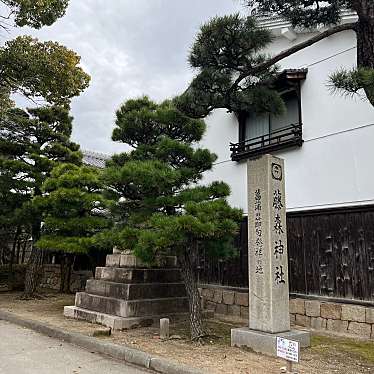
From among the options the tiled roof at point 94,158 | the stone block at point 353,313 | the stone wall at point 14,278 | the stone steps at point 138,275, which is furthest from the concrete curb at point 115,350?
the tiled roof at point 94,158

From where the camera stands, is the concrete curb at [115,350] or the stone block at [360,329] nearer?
the concrete curb at [115,350]

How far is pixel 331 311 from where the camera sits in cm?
806

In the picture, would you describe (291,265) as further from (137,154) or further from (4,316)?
(4,316)

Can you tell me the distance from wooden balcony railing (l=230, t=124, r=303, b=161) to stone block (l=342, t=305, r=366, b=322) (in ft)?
12.9

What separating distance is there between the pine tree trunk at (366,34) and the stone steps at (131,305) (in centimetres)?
631

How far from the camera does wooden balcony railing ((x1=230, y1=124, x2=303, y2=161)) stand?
9.67 metres

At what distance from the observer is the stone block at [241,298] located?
31.7ft

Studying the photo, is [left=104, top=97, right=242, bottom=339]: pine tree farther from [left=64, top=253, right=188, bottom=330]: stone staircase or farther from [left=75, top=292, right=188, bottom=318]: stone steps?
[left=75, top=292, right=188, bottom=318]: stone steps

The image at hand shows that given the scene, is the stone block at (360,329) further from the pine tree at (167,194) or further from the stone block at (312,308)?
the pine tree at (167,194)

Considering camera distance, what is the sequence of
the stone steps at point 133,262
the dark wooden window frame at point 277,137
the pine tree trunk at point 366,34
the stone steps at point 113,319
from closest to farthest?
the pine tree trunk at point 366,34 < the stone steps at point 113,319 < the stone steps at point 133,262 < the dark wooden window frame at point 277,137

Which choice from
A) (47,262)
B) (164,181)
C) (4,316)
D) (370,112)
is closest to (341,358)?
(164,181)

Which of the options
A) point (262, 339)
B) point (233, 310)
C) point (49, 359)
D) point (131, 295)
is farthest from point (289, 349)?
point (233, 310)

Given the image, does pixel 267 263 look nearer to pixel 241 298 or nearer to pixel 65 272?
pixel 241 298

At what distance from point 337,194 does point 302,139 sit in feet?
5.53
